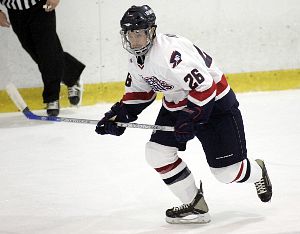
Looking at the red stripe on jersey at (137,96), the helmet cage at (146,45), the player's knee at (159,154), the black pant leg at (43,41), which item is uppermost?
the helmet cage at (146,45)

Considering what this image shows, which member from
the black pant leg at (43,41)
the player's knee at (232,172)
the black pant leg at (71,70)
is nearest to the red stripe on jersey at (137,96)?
the player's knee at (232,172)

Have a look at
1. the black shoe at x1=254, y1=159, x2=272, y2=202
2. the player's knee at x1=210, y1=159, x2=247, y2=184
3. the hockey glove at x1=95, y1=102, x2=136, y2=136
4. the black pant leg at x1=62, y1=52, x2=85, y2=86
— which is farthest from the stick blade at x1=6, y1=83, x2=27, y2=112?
the black pant leg at x1=62, y1=52, x2=85, y2=86

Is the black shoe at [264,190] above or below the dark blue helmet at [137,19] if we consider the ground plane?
below

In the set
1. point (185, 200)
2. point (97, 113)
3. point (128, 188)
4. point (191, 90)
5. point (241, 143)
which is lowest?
point (97, 113)

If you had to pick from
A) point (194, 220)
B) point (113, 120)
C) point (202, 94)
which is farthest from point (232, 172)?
point (113, 120)

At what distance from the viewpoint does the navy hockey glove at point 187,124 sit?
9.46 ft

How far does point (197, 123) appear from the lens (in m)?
2.93

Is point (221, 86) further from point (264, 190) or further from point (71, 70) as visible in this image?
point (71, 70)

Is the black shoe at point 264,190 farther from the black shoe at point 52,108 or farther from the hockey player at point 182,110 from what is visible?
the black shoe at point 52,108

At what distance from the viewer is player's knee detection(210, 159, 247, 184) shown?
3.08 m

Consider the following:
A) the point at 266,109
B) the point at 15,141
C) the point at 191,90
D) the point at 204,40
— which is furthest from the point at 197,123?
the point at 204,40

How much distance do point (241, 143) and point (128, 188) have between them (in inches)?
30.3

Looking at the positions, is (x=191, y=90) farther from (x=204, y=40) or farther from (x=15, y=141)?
(x=204, y=40)

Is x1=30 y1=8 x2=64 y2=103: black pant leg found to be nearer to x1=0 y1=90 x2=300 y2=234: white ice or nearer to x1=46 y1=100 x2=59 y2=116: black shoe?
x1=46 y1=100 x2=59 y2=116: black shoe
